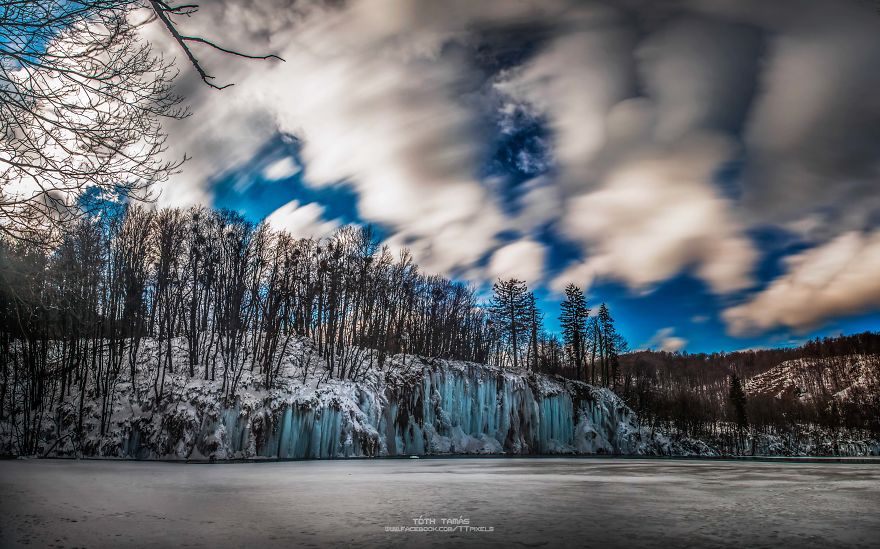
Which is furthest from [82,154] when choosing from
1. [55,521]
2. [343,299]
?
[343,299]

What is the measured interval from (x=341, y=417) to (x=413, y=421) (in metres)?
8.01

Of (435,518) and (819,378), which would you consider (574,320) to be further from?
(819,378)

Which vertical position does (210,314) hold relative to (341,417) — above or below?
above

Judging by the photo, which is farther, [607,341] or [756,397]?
[756,397]

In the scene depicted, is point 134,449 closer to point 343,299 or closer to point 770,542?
point 343,299

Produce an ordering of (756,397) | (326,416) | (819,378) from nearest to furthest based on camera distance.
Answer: (326,416) → (756,397) → (819,378)

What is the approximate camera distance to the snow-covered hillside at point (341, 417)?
2553 cm

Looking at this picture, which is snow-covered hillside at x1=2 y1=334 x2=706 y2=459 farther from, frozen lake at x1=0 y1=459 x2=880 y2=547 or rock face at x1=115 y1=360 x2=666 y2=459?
frozen lake at x1=0 y1=459 x2=880 y2=547

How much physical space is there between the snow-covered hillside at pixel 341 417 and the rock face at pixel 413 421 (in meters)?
0.07

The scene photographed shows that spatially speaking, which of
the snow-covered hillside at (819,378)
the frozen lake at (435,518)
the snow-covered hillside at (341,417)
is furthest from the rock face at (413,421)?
the snow-covered hillside at (819,378)

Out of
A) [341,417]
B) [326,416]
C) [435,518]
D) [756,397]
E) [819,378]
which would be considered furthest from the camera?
[819,378]

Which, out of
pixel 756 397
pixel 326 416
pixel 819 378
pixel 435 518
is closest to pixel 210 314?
pixel 326 416

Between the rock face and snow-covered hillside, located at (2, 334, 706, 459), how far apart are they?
2.7 inches

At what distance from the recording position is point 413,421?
3641 centimetres
